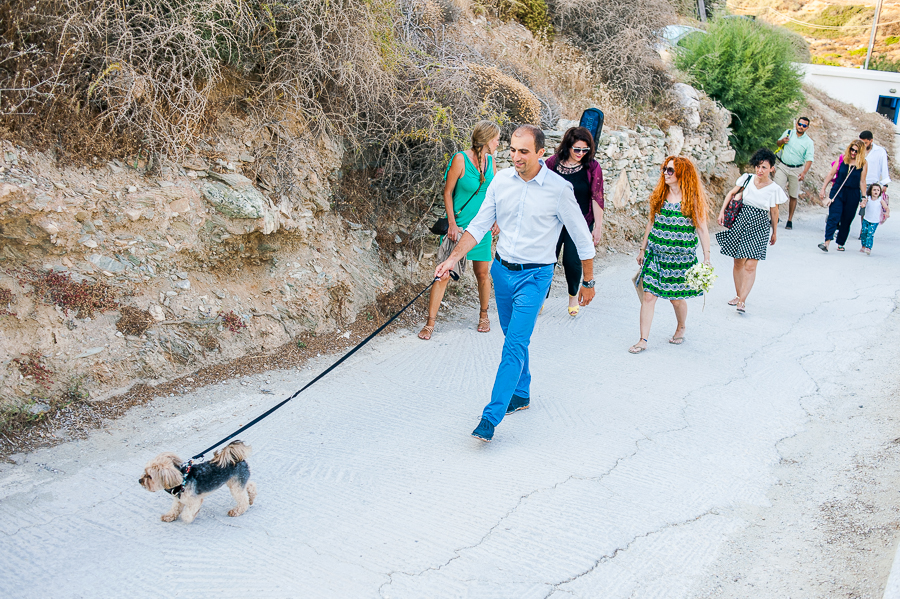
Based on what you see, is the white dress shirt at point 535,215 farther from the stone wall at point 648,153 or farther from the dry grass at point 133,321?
the stone wall at point 648,153

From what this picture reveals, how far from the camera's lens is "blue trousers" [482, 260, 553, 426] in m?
4.21

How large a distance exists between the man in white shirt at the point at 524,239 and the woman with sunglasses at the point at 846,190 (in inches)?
307

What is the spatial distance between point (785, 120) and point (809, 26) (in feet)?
103

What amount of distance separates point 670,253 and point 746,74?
8.65 m

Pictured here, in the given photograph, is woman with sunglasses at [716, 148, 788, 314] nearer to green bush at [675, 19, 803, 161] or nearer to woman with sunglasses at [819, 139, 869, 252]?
woman with sunglasses at [819, 139, 869, 252]

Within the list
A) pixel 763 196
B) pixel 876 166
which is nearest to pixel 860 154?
pixel 876 166

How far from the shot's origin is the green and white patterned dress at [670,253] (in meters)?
6.08

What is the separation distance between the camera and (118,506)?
345 centimetres

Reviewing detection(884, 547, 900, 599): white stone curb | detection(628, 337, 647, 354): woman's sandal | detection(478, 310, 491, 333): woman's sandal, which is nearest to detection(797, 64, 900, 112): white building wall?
detection(628, 337, 647, 354): woman's sandal

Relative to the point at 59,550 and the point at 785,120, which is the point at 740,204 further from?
the point at 785,120

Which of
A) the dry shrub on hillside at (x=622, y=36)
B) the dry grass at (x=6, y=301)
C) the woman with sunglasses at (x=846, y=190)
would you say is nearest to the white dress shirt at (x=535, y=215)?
the dry grass at (x=6, y=301)

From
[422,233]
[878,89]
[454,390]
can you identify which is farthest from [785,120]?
[878,89]

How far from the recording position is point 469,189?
6133 millimetres

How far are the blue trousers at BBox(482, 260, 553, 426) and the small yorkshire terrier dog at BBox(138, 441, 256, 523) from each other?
1.57 metres
